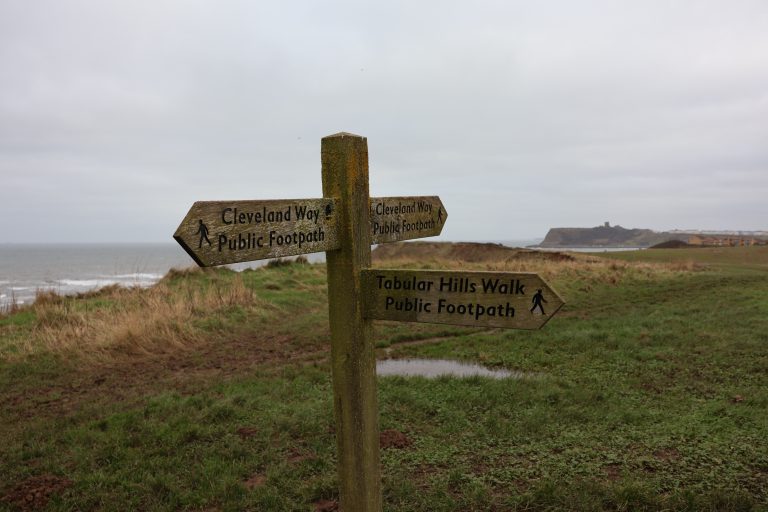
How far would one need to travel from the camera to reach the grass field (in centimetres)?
412

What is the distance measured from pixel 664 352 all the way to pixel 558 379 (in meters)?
2.62

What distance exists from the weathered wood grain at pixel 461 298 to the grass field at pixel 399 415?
2145 mm

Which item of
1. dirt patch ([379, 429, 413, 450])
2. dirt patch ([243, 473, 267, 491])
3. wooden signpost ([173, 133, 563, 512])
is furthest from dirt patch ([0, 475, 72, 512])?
wooden signpost ([173, 133, 563, 512])

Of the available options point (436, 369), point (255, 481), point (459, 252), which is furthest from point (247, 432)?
point (459, 252)

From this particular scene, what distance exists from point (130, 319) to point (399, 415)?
6.96 metres

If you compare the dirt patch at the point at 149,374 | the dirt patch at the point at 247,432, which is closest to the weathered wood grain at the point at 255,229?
the dirt patch at the point at 247,432

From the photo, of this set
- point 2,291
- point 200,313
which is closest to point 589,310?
point 200,313

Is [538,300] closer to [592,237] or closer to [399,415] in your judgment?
[399,415]

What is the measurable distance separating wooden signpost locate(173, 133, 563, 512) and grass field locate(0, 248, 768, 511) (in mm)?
Answer: 1633

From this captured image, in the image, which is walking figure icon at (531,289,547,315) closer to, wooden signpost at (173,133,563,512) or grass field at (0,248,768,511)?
wooden signpost at (173,133,563,512)

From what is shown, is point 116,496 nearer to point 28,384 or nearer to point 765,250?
point 28,384

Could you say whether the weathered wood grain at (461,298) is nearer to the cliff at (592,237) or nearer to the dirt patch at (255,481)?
the dirt patch at (255,481)

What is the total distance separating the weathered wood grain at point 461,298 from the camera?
89.5 inches

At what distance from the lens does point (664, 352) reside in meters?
8.45
